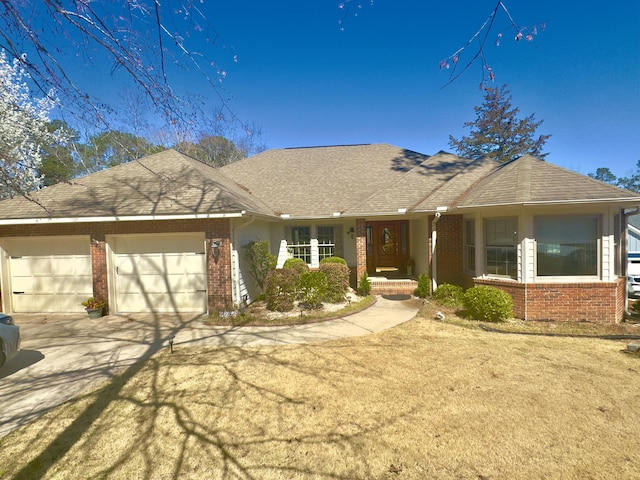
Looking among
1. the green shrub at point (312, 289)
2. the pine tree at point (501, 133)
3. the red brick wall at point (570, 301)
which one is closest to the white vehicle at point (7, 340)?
the green shrub at point (312, 289)

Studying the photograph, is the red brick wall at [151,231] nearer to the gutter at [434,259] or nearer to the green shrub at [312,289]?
the green shrub at [312,289]

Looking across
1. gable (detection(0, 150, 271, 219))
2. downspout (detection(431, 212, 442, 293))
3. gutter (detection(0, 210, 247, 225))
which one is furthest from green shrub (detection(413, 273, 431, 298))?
gutter (detection(0, 210, 247, 225))

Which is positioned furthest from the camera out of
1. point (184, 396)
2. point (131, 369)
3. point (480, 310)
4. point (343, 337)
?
point (480, 310)

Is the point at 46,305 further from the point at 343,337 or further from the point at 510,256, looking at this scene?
the point at 510,256

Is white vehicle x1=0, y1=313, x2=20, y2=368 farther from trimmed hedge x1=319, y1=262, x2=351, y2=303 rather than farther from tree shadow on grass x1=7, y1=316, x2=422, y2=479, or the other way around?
trimmed hedge x1=319, y1=262, x2=351, y2=303

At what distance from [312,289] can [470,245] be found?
17.1ft

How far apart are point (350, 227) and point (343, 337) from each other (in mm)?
6306

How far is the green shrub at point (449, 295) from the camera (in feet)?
28.9

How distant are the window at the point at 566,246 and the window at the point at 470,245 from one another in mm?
1842

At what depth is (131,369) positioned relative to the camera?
507 cm

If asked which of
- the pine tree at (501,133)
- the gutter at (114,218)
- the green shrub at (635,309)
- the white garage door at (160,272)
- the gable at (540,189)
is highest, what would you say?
the pine tree at (501,133)

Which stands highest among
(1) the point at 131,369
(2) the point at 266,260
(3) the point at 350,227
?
(3) the point at 350,227

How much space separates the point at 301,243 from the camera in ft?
40.1

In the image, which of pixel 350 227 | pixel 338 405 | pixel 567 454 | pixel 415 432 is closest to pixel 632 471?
pixel 567 454
